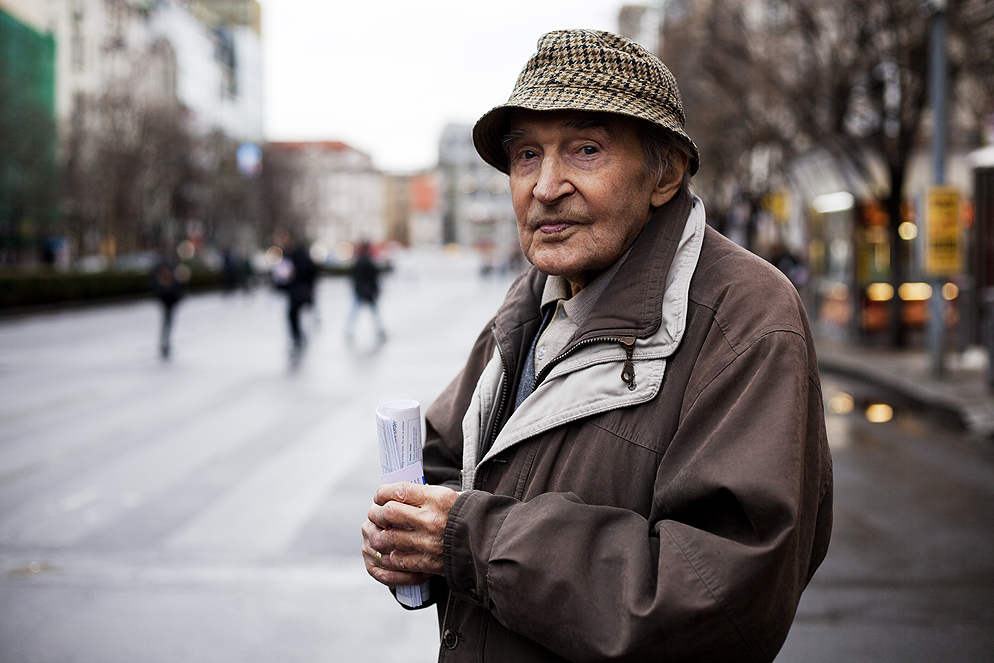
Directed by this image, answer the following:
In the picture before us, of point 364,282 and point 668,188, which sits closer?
point 668,188

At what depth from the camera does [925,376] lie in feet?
35.9

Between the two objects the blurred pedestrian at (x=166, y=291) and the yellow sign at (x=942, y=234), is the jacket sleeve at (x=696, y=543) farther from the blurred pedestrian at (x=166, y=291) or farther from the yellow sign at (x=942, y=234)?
the blurred pedestrian at (x=166, y=291)

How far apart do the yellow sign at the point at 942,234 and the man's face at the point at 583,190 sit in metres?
10.5

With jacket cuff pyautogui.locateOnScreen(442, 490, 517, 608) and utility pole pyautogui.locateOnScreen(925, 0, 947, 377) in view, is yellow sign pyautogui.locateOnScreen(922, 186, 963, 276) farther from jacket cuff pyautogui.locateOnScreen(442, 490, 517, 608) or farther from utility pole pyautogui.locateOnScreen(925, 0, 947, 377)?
jacket cuff pyautogui.locateOnScreen(442, 490, 517, 608)

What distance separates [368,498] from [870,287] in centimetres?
1172

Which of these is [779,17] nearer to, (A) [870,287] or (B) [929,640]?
(A) [870,287]

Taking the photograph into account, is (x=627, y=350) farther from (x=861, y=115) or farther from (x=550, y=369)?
(x=861, y=115)

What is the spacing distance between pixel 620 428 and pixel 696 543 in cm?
25

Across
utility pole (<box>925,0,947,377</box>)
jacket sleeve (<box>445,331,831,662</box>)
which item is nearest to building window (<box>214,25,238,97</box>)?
utility pole (<box>925,0,947,377</box>)

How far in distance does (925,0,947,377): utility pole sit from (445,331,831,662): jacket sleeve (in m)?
10.6

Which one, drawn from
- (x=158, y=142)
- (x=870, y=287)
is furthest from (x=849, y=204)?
(x=158, y=142)

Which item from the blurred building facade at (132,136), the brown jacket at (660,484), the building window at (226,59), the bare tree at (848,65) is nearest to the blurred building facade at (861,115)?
the bare tree at (848,65)

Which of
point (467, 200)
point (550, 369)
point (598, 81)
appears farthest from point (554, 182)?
point (467, 200)

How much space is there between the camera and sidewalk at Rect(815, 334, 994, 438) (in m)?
8.69
